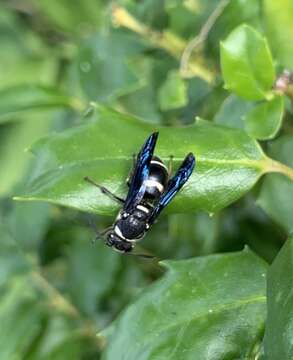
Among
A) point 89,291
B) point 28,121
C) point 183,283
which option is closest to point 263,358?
point 183,283

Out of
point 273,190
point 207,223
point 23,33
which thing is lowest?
point 23,33

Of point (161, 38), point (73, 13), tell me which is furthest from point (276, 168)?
point (73, 13)

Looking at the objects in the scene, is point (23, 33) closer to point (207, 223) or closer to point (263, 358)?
point (207, 223)

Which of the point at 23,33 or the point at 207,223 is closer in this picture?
the point at 207,223

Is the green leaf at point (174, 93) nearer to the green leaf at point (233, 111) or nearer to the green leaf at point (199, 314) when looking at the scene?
the green leaf at point (233, 111)

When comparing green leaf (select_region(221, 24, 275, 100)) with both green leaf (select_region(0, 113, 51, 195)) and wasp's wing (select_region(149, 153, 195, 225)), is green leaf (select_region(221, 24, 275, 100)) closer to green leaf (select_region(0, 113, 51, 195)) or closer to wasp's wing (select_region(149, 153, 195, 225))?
wasp's wing (select_region(149, 153, 195, 225))

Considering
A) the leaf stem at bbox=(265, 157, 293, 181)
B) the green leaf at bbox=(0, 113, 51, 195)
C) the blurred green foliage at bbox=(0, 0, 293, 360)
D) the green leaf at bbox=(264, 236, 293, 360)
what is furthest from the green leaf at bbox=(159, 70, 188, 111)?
the green leaf at bbox=(0, 113, 51, 195)

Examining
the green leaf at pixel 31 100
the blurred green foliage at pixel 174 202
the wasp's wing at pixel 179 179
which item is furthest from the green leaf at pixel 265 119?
the green leaf at pixel 31 100
